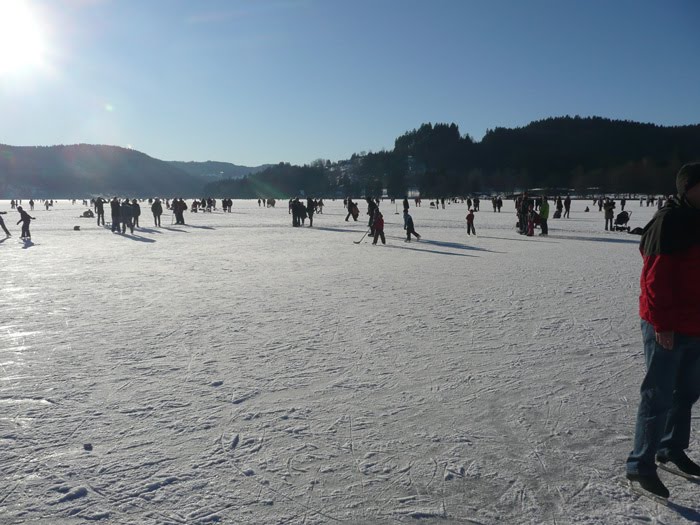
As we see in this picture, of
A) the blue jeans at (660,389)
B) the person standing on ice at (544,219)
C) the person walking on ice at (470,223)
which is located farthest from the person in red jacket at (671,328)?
the person standing on ice at (544,219)

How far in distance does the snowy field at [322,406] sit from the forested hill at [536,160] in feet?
356

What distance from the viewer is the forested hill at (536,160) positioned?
105 metres

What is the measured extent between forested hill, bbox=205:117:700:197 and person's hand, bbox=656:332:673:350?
111 m

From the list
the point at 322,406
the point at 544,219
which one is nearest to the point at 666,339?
the point at 322,406

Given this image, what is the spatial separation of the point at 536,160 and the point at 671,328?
133 metres

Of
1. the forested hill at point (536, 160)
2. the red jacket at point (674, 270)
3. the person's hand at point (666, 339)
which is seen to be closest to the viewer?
the red jacket at point (674, 270)

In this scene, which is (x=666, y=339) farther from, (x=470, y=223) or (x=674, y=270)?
(x=470, y=223)

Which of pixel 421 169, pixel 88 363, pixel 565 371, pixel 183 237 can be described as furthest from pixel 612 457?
pixel 421 169

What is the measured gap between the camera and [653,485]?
2.39 m

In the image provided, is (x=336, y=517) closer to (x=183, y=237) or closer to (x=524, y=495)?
(x=524, y=495)

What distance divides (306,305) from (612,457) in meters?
4.58

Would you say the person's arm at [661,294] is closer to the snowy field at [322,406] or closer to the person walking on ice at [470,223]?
the snowy field at [322,406]

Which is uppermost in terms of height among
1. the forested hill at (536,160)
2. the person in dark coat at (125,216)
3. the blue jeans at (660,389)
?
the forested hill at (536,160)

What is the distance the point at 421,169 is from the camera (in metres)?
154
